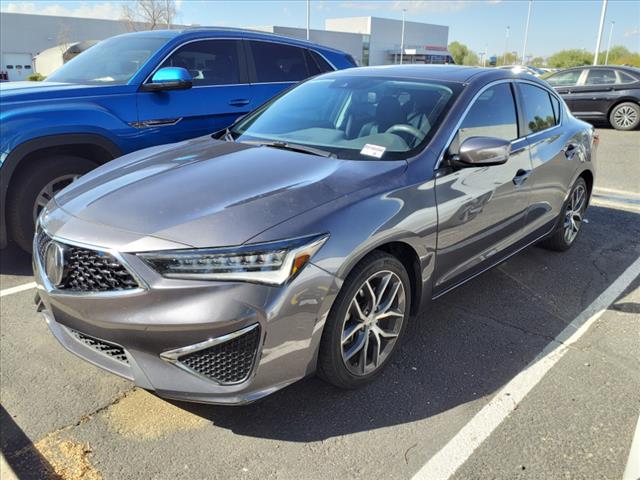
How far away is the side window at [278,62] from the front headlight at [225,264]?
3982 mm

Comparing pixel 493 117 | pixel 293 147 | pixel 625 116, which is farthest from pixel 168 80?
pixel 625 116

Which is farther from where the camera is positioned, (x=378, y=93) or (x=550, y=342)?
(x=378, y=93)

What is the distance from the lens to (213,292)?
2.16 m

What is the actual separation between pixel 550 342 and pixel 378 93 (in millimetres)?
2005

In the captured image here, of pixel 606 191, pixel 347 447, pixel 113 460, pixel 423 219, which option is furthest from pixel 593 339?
pixel 606 191

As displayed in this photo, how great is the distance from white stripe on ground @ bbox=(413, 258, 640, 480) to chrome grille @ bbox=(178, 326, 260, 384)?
0.87 metres

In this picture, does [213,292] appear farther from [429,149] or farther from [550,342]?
[550,342]

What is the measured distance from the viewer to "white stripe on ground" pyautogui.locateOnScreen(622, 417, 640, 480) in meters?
2.24

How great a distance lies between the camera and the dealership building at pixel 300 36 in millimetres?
45250

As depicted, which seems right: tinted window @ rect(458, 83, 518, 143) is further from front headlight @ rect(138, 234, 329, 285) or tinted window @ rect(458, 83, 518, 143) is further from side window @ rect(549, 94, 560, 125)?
front headlight @ rect(138, 234, 329, 285)

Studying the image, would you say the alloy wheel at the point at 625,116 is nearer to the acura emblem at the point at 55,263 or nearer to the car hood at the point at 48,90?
the car hood at the point at 48,90

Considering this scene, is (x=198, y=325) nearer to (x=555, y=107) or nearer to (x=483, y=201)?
(x=483, y=201)

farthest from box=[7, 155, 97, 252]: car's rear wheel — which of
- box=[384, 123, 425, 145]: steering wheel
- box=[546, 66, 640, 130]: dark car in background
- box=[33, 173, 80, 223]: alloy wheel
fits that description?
box=[546, 66, 640, 130]: dark car in background

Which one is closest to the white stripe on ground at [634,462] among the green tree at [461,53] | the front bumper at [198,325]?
the front bumper at [198,325]
